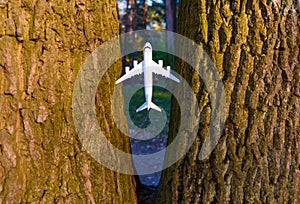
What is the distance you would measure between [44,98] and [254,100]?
4.18 ft

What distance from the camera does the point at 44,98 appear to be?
6.77 feet

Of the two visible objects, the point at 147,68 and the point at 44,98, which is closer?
the point at 44,98

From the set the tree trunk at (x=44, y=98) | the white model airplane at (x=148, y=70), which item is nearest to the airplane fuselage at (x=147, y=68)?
the white model airplane at (x=148, y=70)

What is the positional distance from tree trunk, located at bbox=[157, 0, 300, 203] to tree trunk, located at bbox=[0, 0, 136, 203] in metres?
0.76

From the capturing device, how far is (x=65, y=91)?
6.96 feet

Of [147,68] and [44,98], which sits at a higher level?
[147,68]

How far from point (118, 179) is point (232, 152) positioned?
811 millimetres

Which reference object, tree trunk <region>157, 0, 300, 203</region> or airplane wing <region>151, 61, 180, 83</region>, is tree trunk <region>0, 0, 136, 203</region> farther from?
tree trunk <region>157, 0, 300, 203</region>

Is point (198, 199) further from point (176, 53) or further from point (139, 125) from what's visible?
point (139, 125)

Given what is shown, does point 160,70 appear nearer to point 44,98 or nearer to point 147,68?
point 147,68

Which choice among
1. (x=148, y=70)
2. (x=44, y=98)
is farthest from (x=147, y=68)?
(x=44, y=98)

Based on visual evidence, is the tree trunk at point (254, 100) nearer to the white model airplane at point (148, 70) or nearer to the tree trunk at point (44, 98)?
the white model airplane at point (148, 70)

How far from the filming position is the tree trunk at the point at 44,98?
1.98 metres

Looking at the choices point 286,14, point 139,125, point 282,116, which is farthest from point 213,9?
point 139,125
